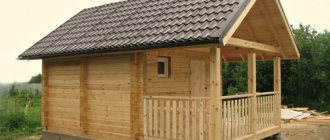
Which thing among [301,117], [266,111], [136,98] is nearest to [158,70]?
[136,98]

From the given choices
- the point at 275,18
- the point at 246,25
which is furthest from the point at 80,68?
the point at 275,18

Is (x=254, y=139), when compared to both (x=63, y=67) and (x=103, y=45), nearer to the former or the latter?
(x=103, y=45)

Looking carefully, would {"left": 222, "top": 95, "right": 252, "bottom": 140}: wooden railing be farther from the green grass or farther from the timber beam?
the green grass

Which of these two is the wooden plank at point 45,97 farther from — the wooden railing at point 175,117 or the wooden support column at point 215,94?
the wooden support column at point 215,94

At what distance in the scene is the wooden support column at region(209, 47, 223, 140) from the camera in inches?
321

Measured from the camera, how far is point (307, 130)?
15.6 meters

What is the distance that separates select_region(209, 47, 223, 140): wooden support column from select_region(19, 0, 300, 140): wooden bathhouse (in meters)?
0.02

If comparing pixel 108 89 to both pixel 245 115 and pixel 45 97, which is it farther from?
pixel 245 115

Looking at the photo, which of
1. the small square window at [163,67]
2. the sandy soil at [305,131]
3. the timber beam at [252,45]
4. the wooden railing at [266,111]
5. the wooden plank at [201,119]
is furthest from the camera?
the sandy soil at [305,131]

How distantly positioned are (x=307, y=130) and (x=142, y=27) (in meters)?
9.64

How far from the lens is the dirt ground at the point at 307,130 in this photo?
556 inches

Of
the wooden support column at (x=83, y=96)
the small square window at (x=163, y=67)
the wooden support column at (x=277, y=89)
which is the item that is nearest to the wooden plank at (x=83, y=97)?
the wooden support column at (x=83, y=96)

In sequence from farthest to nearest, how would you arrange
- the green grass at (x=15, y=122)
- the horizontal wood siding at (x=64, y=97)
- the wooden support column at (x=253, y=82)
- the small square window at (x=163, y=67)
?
1. the green grass at (x=15, y=122)
2. the horizontal wood siding at (x=64, y=97)
3. the small square window at (x=163, y=67)
4. the wooden support column at (x=253, y=82)

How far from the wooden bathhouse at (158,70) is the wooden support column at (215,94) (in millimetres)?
23
